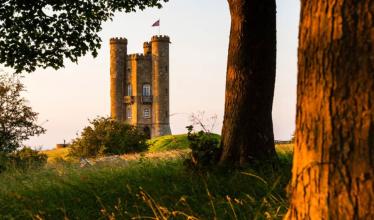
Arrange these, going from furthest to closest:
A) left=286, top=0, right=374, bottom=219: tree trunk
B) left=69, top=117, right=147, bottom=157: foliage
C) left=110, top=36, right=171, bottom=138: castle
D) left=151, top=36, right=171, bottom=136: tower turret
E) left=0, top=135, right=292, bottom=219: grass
Result: left=110, top=36, right=171, bottom=138: castle < left=151, top=36, right=171, bottom=136: tower turret < left=69, top=117, right=147, bottom=157: foliage < left=0, top=135, right=292, bottom=219: grass < left=286, top=0, right=374, bottom=219: tree trunk

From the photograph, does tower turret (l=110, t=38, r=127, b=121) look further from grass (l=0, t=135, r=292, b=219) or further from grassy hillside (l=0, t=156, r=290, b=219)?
grassy hillside (l=0, t=156, r=290, b=219)

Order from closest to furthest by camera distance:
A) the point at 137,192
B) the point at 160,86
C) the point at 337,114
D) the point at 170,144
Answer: the point at 337,114 < the point at 137,192 < the point at 170,144 < the point at 160,86

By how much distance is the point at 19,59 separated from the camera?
15219mm

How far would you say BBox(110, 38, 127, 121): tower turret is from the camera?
6894cm

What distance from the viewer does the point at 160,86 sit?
67625 mm

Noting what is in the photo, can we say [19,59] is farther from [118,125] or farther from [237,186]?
[118,125]

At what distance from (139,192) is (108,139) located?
21.2 meters

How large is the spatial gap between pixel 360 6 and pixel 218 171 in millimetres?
5864

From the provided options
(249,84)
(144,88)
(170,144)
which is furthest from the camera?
(144,88)

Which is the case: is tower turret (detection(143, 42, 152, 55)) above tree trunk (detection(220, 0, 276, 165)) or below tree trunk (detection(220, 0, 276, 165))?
above

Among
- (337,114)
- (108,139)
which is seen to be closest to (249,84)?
(337,114)

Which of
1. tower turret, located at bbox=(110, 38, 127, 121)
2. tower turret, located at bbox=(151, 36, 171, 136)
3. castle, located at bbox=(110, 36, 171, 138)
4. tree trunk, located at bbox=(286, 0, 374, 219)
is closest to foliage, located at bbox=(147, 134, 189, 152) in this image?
tree trunk, located at bbox=(286, 0, 374, 219)

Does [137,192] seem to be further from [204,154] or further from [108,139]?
[108,139]

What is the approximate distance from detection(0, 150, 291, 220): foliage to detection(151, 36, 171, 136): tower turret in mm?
56685
